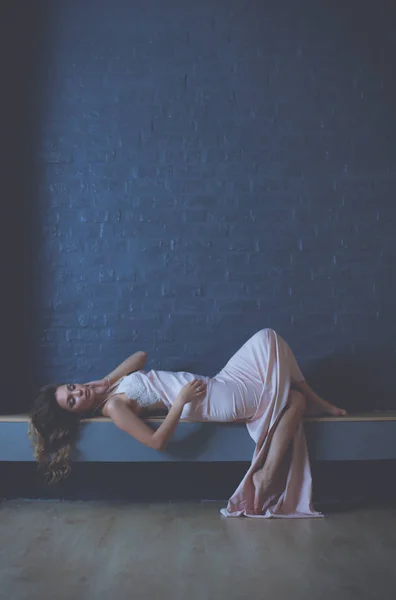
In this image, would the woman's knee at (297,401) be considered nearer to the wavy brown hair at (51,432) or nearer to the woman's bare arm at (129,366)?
the woman's bare arm at (129,366)

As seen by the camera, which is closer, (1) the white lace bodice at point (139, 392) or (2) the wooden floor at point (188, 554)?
(2) the wooden floor at point (188, 554)

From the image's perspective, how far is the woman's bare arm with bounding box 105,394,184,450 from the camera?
11.8ft

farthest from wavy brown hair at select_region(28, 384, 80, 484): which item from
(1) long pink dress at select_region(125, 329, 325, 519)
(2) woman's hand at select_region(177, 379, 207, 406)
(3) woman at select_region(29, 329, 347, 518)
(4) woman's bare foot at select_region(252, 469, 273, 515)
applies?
(4) woman's bare foot at select_region(252, 469, 273, 515)

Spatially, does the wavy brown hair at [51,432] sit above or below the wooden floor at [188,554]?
above

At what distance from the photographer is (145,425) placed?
12.0 ft

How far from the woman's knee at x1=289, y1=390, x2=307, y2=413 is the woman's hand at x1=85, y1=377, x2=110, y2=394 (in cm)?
103

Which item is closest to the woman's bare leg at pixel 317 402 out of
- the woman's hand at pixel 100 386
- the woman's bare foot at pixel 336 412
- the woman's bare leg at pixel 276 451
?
the woman's bare foot at pixel 336 412

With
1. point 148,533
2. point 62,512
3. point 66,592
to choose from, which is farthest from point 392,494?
point 66,592

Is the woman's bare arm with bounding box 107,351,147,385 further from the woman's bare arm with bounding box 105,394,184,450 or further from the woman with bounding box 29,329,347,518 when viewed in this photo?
the woman's bare arm with bounding box 105,394,184,450

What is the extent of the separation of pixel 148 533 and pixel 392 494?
5.24 ft

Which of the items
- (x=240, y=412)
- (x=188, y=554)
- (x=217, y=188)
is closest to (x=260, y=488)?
(x=240, y=412)

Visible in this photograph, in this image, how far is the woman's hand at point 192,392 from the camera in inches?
145

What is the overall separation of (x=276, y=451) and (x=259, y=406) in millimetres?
255

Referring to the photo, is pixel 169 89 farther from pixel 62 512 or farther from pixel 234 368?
pixel 62 512
